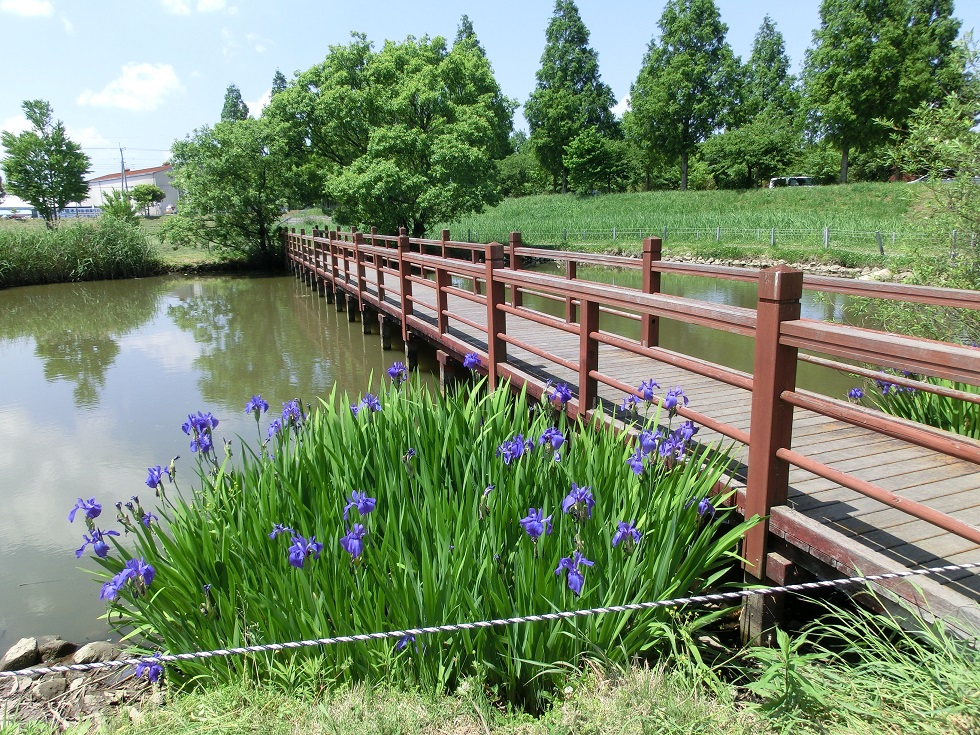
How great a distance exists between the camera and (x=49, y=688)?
3281 mm

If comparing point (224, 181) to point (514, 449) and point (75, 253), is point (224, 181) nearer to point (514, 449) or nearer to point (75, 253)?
point (75, 253)

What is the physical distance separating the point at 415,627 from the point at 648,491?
115 centimetres

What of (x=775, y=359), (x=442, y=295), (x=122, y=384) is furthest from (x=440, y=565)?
(x=122, y=384)

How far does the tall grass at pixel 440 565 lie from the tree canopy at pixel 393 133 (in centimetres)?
2152

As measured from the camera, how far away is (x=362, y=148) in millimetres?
27875

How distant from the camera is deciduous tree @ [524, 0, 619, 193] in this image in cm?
5150

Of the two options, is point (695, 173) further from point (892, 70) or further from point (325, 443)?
point (325, 443)

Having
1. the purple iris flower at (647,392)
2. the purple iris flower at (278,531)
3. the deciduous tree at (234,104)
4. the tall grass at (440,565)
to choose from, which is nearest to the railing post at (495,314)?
the purple iris flower at (647,392)

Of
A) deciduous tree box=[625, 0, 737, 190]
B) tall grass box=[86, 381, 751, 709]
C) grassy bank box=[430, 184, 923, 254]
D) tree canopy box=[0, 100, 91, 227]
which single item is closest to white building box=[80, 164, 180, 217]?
tree canopy box=[0, 100, 91, 227]

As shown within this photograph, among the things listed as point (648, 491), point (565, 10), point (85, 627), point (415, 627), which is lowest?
point (85, 627)

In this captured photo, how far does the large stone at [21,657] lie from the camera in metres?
3.62

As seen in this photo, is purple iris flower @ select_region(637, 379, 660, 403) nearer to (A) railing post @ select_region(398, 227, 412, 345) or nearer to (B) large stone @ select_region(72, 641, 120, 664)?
(B) large stone @ select_region(72, 641, 120, 664)

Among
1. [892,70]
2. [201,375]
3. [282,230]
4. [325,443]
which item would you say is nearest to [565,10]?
[892,70]

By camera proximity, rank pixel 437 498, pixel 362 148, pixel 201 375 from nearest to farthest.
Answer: pixel 437 498
pixel 201 375
pixel 362 148
